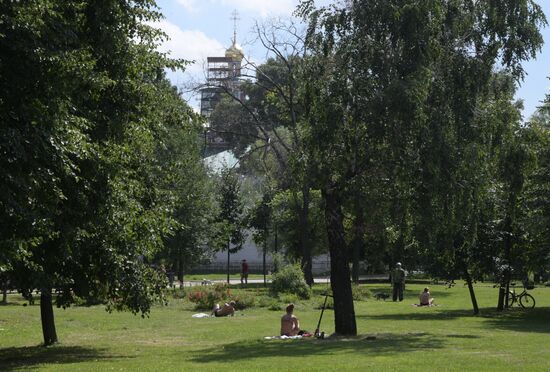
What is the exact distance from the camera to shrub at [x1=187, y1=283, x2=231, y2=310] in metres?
34.2

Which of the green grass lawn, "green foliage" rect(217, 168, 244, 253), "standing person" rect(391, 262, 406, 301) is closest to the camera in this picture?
the green grass lawn

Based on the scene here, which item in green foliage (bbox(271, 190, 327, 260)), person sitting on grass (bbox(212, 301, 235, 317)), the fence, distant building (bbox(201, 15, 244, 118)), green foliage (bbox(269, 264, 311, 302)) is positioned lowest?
person sitting on grass (bbox(212, 301, 235, 317))

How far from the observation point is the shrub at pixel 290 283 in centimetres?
3697

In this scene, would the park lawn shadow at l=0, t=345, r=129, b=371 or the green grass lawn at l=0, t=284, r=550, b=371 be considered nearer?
the green grass lawn at l=0, t=284, r=550, b=371

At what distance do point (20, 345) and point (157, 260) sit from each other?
91.5 ft

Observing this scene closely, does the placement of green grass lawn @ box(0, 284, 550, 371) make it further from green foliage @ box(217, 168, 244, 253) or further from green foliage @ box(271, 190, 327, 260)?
green foliage @ box(217, 168, 244, 253)

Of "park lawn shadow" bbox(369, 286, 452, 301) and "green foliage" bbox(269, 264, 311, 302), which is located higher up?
"green foliage" bbox(269, 264, 311, 302)

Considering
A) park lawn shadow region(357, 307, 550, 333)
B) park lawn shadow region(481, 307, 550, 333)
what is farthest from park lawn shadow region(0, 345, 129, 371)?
park lawn shadow region(481, 307, 550, 333)

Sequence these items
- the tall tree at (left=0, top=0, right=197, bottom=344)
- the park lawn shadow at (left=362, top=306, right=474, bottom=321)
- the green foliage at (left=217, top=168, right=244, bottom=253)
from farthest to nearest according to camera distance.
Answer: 1. the green foliage at (left=217, top=168, right=244, bottom=253)
2. the park lawn shadow at (left=362, top=306, right=474, bottom=321)
3. the tall tree at (left=0, top=0, right=197, bottom=344)

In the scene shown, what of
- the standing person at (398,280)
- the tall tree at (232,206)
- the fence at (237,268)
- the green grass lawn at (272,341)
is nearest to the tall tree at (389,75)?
the green grass lawn at (272,341)

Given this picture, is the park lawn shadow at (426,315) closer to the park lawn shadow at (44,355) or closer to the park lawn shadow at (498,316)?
the park lawn shadow at (498,316)

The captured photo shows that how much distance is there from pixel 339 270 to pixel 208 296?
13714 millimetres

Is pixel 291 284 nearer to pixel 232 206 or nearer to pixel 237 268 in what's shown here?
pixel 232 206

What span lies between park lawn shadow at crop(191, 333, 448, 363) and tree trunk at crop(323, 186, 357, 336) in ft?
1.93
